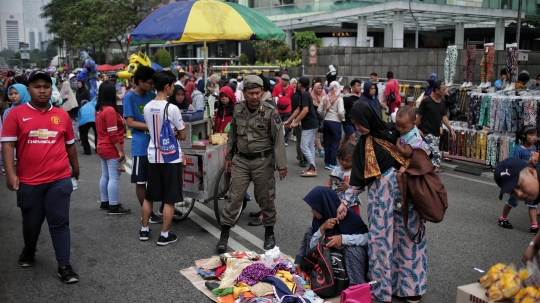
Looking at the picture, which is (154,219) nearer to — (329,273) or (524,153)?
(329,273)

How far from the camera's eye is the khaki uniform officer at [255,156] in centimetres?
573

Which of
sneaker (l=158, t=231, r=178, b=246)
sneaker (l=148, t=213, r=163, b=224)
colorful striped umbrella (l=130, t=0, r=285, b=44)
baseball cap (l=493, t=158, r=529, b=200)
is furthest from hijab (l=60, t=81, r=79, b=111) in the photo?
baseball cap (l=493, t=158, r=529, b=200)

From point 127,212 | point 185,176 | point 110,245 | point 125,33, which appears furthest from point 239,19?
point 125,33

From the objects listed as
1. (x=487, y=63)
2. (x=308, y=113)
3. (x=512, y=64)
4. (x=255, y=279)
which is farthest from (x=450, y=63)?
(x=255, y=279)

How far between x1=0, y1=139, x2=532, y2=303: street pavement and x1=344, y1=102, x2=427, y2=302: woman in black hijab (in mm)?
282

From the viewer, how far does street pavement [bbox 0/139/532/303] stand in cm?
486

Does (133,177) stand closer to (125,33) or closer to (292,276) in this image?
(292,276)

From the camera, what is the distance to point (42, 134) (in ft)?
16.0

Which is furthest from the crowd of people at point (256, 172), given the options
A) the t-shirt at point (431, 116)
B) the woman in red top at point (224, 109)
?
the t-shirt at point (431, 116)

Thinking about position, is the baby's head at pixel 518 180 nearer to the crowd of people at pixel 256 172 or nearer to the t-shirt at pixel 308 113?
the crowd of people at pixel 256 172

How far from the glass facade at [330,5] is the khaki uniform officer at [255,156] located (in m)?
22.8

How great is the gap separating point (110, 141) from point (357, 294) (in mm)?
4468

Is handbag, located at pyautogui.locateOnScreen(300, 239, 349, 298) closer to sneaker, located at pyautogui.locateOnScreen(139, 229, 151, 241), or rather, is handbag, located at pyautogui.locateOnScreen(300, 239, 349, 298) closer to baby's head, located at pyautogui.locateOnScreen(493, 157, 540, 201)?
baby's head, located at pyautogui.locateOnScreen(493, 157, 540, 201)

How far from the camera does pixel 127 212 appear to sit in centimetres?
743
